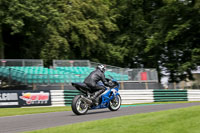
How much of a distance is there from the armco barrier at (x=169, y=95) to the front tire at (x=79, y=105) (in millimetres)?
11637

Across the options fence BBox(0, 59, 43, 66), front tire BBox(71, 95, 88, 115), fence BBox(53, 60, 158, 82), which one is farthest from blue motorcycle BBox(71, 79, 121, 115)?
fence BBox(0, 59, 43, 66)

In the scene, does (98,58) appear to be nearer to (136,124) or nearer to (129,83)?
(129,83)

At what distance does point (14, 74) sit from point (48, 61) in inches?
305

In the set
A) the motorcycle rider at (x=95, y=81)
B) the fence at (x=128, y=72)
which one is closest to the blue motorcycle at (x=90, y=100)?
the motorcycle rider at (x=95, y=81)

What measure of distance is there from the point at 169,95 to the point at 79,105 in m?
12.7

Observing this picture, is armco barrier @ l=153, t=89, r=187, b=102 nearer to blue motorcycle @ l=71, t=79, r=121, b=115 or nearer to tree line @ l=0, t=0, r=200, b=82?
tree line @ l=0, t=0, r=200, b=82

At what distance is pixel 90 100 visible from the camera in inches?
403

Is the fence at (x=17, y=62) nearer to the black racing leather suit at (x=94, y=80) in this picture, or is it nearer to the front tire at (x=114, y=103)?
the front tire at (x=114, y=103)

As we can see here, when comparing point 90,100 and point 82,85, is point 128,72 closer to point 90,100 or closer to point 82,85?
point 90,100

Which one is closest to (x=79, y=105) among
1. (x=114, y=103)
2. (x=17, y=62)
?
(x=114, y=103)

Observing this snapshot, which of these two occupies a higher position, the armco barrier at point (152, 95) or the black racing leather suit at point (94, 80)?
the black racing leather suit at point (94, 80)

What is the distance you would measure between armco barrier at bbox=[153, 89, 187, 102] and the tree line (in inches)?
222

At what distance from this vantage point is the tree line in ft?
75.4

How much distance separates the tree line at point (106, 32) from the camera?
23.0 metres
